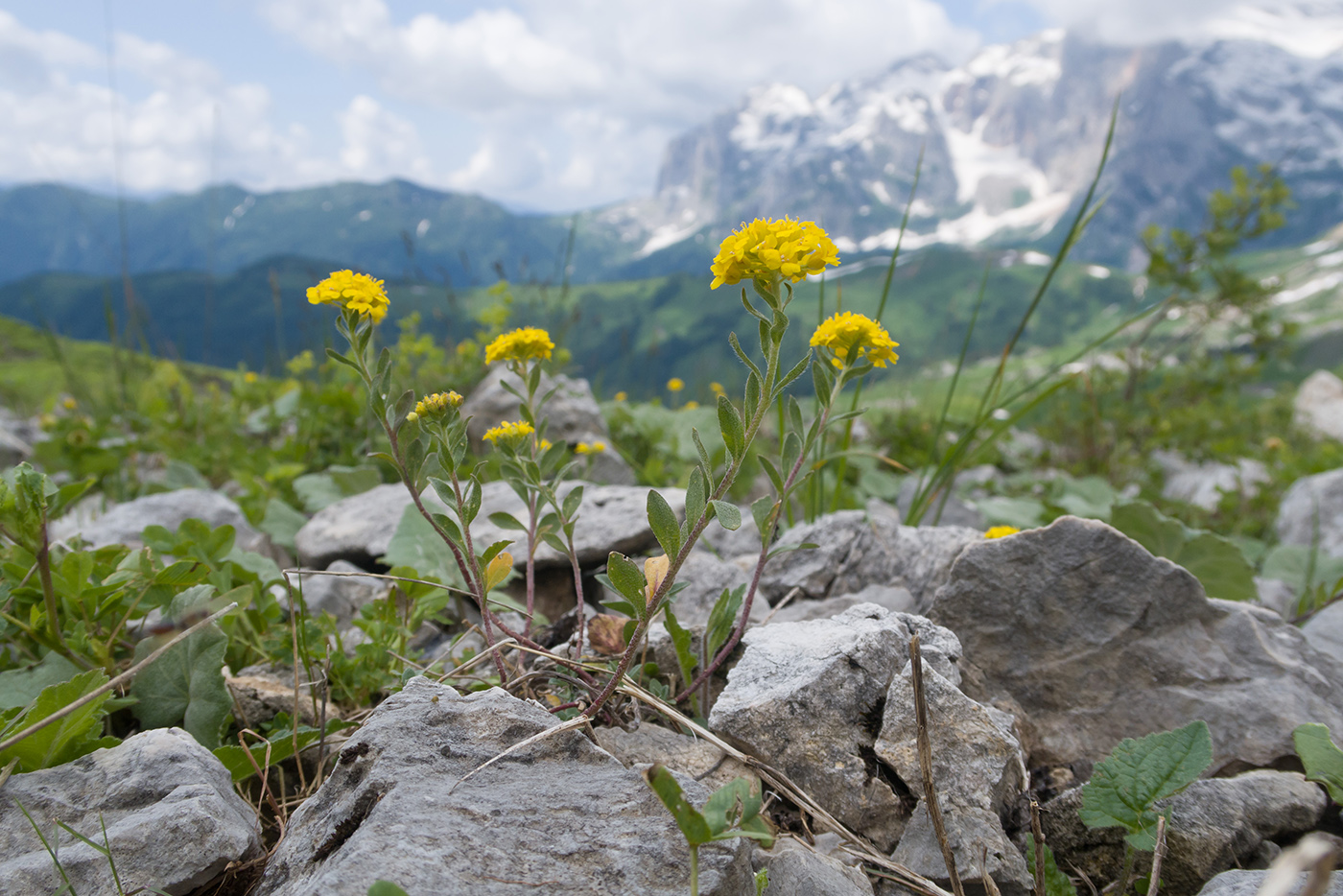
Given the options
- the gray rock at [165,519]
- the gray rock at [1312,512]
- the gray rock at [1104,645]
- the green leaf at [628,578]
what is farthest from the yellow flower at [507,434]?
the gray rock at [1312,512]

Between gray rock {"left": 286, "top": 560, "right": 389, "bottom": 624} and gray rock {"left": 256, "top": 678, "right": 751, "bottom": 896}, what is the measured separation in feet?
4.35

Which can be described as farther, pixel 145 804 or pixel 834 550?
pixel 834 550

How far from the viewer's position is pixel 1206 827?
172 centimetres

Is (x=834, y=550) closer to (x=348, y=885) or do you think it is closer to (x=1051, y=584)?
(x=1051, y=584)

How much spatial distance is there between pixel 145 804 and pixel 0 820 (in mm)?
294

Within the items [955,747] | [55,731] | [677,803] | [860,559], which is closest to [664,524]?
[677,803]

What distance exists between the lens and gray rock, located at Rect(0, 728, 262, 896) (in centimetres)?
146

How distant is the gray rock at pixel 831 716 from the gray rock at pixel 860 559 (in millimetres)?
933

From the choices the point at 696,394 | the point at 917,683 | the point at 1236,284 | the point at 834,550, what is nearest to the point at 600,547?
the point at 834,550

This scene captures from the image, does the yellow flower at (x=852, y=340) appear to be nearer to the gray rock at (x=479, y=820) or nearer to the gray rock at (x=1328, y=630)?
the gray rock at (x=479, y=820)

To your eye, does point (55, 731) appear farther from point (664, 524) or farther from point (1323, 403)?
point (1323, 403)

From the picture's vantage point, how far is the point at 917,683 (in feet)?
4.85

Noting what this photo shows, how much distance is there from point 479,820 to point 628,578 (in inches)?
23.2

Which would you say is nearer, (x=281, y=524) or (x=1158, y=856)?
(x=1158, y=856)
